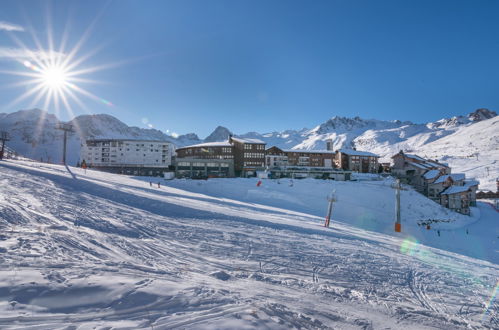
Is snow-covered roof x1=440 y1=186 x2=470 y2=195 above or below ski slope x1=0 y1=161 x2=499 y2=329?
below

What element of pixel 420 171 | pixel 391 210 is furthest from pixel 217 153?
pixel 420 171

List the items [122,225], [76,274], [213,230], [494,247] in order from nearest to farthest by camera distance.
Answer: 1. [76,274]
2. [122,225]
3. [213,230]
4. [494,247]

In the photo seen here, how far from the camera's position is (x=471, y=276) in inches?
345

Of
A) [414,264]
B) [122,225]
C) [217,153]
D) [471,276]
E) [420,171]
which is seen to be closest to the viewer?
[471,276]

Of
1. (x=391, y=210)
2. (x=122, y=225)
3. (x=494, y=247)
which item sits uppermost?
(x=122, y=225)

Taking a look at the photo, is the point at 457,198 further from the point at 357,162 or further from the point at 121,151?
the point at 121,151

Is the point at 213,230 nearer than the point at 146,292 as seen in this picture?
No

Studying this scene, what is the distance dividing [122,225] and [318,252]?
9.02m

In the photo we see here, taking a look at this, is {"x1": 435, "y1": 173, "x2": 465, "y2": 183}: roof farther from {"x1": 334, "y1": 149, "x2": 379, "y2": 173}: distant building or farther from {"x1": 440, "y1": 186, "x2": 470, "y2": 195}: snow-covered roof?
{"x1": 334, "y1": 149, "x2": 379, "y2": 173}: distant building

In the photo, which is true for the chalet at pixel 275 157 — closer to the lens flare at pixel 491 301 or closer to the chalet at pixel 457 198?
the chalet at pixel 457 198

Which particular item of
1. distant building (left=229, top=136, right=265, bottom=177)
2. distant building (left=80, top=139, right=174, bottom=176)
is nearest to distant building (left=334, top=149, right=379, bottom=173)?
distant building (left=229, top=136, right=265, bottom=177)

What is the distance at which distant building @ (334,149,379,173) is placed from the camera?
75750 millimetres

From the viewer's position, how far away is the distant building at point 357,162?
75.8m

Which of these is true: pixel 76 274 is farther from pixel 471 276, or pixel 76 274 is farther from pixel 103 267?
pixel 471 276
